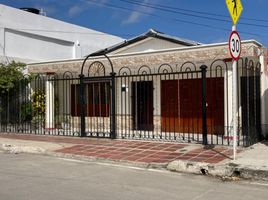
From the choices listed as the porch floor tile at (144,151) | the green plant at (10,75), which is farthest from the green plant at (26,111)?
the porch floor tile at (144,151)

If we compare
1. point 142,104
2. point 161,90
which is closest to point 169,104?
point 161,90

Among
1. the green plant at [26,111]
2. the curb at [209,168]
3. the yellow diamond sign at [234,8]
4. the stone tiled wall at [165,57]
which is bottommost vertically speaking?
the curb at [209,168]

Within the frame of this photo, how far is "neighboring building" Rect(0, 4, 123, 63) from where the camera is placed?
67.7 feet

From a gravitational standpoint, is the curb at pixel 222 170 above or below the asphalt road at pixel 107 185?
above

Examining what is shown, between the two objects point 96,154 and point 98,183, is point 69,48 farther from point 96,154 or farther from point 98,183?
point 98,183

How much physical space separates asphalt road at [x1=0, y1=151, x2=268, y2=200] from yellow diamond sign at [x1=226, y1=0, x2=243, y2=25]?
365cm

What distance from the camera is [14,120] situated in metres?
18.4

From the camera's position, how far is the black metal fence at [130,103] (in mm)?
14438

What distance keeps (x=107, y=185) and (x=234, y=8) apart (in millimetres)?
4859

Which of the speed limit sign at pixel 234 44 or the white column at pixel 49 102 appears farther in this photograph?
the white column at pixel 49 102

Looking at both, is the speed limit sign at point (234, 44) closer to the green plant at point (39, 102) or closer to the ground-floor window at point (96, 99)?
the ground-floor window at point (96, 99)

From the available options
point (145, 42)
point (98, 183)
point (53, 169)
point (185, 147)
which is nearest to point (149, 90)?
point (145, 42)

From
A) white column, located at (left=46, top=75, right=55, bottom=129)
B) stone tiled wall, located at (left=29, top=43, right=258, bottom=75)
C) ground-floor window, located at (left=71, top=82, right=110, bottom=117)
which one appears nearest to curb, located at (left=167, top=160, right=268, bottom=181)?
stone tiled wall, located at (left=29, top=43, right=258, bottom=75)

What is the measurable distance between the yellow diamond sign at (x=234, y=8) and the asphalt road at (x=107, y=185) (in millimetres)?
3654
